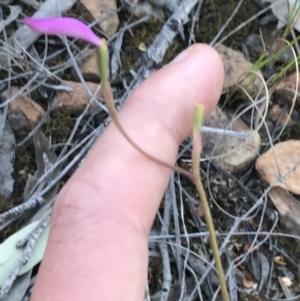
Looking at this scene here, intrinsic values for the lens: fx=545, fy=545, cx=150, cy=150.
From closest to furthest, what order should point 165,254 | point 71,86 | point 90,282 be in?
point 90,282, point 165,254, point 71,86

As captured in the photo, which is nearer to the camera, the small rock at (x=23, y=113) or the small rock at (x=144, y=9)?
the small rock at (x=23, y=113)

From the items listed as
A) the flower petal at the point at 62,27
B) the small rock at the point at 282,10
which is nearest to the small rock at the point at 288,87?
the small rock at the point at 282,10

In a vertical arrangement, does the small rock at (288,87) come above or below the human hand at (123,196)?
below

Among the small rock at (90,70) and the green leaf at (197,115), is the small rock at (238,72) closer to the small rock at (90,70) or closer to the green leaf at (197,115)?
the small rock at (90,70)

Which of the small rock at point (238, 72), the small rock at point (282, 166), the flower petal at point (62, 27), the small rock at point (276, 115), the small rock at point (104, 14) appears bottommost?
the small rock at point (282, 166)

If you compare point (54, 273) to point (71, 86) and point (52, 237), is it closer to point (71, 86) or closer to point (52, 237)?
point (52, 237)

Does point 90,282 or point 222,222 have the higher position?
point 90,282

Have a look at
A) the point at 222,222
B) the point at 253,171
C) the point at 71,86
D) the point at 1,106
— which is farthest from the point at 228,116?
the point at 1,106

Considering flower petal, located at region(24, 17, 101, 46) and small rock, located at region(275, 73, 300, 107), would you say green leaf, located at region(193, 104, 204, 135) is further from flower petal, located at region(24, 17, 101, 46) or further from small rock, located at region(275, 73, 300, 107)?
small rock, located at region(275, 73, 300, 107)
